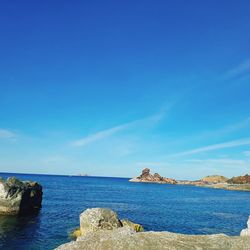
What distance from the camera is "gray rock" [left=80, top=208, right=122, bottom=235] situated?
32594 mm

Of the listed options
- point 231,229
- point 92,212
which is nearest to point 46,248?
point 92,212

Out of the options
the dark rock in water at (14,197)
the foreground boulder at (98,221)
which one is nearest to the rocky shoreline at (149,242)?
the foreground boulder at (98,221)

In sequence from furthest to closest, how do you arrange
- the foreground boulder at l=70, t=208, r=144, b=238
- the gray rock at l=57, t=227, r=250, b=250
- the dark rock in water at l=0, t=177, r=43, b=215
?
the dark rock in water at l=0, t=177, r=43, b=215, the foreground boulder at l=70, t=208, r=144, b=238, the gray rock at l=57, t=227, r=250, b=250

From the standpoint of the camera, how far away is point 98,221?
3269cm

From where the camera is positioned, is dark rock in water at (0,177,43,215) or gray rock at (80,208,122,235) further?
dark rock in water at (0,177,43,215)

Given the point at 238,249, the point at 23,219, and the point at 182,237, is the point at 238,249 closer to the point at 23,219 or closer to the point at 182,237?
the point at 182,237

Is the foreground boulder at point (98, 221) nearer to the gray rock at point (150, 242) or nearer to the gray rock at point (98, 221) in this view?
the gray rock at point (98, 221)

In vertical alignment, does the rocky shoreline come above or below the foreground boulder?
above

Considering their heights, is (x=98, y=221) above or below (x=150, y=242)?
below

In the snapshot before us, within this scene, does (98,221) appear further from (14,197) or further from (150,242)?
(14,197)

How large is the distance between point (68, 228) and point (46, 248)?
408 inches

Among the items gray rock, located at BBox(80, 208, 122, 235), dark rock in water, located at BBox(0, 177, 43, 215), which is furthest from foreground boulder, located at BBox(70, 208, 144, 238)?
dark rock in water, located at BBox(0, 177, 43, 215)

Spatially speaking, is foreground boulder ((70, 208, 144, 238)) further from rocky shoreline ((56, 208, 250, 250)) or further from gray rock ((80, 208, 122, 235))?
rocky shoreline ((56, 208, 250, 250))

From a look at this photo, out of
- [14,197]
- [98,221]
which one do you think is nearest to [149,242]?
[98,221]
